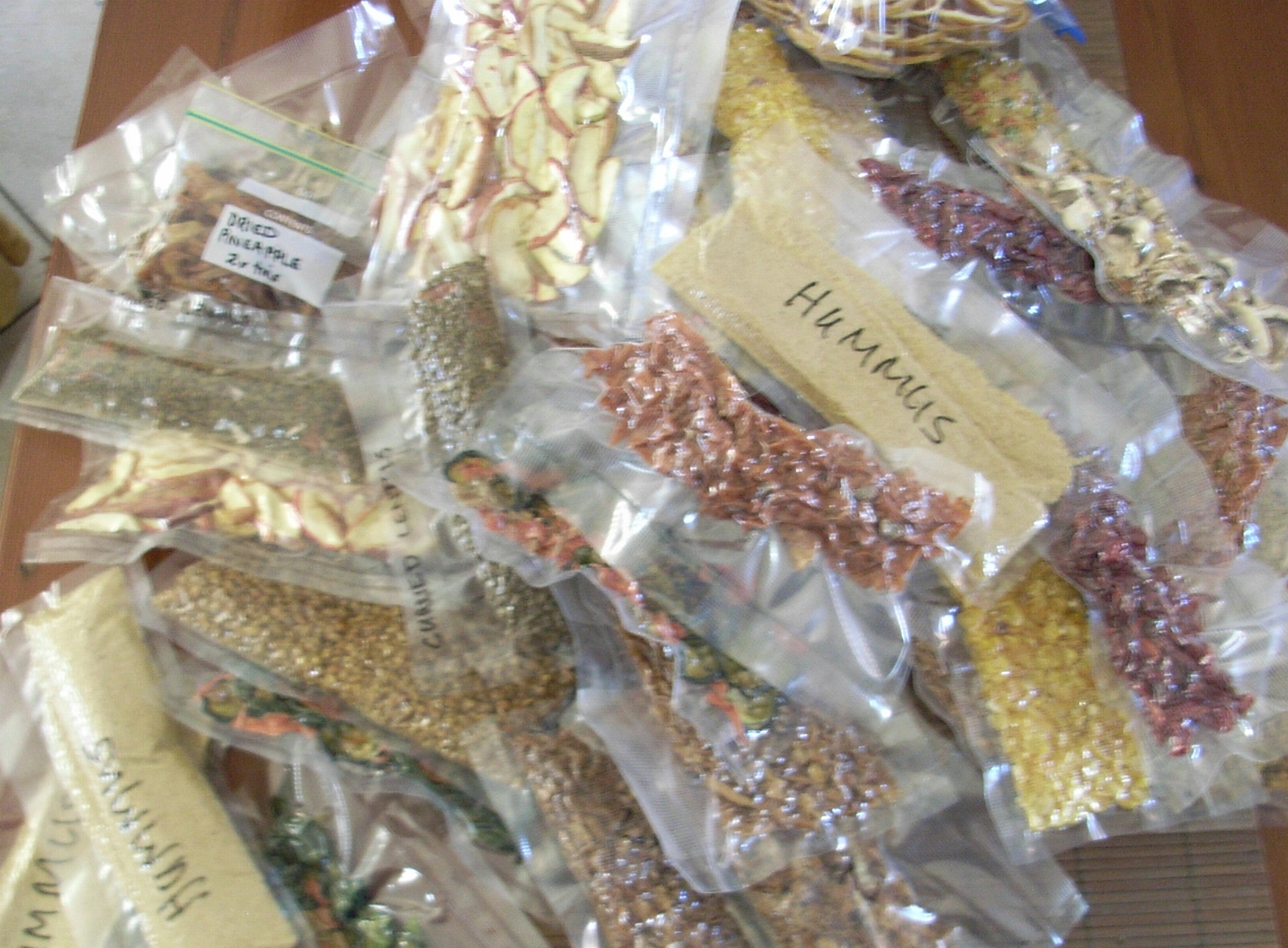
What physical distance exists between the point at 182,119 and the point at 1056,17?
2.29 feet

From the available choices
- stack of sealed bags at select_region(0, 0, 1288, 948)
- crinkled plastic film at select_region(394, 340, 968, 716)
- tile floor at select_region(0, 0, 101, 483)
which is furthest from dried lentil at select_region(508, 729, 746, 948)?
tile floor at select_region(0, 0, 101, 483)

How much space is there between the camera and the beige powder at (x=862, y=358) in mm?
555

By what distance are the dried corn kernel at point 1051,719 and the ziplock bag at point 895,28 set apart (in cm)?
38

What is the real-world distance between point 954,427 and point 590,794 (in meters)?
0.33

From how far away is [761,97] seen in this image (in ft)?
2.26

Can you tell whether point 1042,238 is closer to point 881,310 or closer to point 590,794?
point 881,310

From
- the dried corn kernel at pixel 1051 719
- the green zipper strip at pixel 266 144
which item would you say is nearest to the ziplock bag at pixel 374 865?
the dried corn kernel at pixel 1051 719

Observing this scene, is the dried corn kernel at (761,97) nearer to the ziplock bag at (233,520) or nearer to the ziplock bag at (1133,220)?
the ziplock bag at (1133,220)

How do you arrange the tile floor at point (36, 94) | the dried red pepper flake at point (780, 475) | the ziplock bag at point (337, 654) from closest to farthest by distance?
1. the dried red pepper flake at point (780, 475)
2. the ziplock bag at point (337, 654)
3. the tile floor at point (36, 94)

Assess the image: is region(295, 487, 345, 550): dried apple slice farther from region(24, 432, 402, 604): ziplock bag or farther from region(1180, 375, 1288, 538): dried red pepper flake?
region(1180, 375, 1288, 538): dried red pepper flake

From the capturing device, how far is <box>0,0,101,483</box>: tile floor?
1518 millimetres

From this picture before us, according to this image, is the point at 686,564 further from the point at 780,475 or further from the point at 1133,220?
the point at 1133,220

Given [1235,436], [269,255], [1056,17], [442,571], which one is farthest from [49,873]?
[1056,17]

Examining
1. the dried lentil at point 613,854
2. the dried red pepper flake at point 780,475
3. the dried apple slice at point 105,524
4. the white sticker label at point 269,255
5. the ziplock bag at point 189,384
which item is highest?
the white sticker label at point 269,255
